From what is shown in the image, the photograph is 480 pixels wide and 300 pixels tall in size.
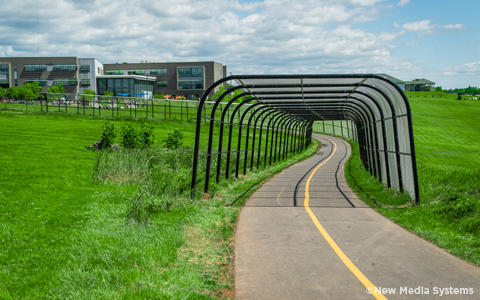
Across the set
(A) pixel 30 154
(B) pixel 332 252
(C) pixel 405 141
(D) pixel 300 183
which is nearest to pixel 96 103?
(A) pixel 30 154

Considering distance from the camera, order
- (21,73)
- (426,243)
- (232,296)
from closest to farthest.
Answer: (232,296) < (426,243) < (21,73)

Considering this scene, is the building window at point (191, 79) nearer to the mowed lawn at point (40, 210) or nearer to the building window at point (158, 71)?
Answer: the building window at point (158, 71)

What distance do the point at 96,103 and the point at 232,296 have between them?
151 ft

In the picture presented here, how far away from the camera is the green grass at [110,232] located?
15.3 feet

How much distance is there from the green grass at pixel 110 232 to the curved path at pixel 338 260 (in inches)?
17.1

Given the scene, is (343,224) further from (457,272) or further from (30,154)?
(30,154)

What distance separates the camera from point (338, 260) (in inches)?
229

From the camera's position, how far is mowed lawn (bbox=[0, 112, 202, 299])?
197 inches

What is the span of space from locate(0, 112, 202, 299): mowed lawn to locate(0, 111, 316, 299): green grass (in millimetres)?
17

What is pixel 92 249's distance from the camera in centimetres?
593

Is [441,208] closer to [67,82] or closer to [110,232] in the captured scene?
[110,232]

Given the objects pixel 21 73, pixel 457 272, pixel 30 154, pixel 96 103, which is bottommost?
pixel 457 272

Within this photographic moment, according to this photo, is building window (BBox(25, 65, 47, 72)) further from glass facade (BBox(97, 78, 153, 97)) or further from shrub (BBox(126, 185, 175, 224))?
shrub (BBox(126, 185, 175, 224))

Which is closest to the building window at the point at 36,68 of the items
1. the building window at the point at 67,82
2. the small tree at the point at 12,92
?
the building window at the point at 67,82
